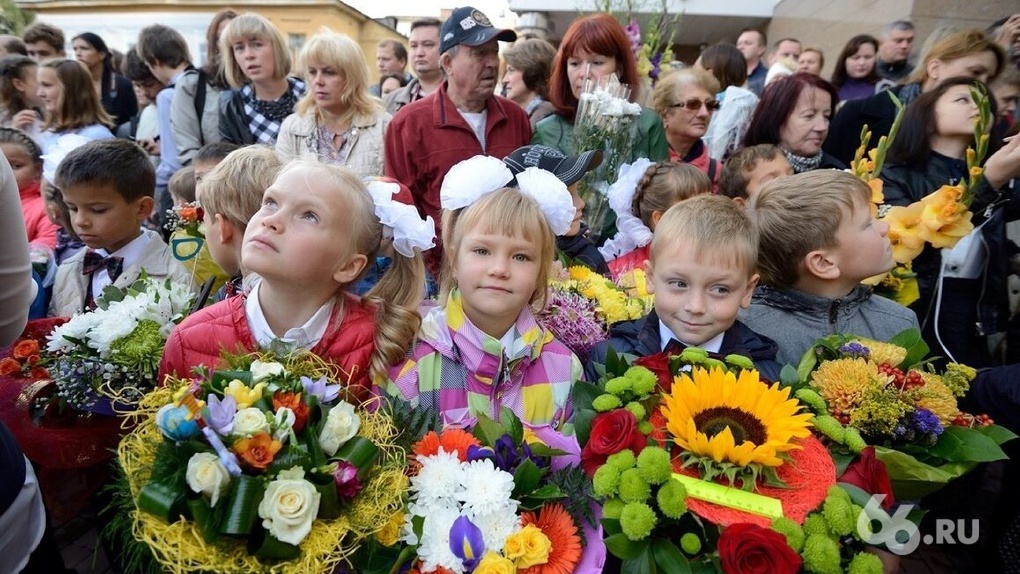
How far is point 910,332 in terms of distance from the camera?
7.09 ft

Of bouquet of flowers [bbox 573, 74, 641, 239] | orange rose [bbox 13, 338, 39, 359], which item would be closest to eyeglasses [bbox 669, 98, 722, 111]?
bouquet of flowers [bbox 573, 74, 641, 239]

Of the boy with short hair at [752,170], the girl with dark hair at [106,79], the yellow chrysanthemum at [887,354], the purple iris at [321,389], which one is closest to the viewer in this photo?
the purple iris at [321,389]

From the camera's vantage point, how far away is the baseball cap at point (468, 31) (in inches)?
141

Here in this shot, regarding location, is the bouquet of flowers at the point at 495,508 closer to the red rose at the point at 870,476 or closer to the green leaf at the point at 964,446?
the red rose at the point at 870,476

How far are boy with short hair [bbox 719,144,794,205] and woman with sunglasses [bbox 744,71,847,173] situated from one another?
0.67 feet

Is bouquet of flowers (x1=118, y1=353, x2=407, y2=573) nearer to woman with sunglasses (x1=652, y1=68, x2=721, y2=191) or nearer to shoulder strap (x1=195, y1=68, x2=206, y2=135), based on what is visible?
woman with sunglasses (x1=652, y1=68, x2=721, y2=191)

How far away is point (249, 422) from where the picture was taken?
146cm

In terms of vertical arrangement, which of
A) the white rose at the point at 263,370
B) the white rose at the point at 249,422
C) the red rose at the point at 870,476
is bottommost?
the red rose at the point at 870,476

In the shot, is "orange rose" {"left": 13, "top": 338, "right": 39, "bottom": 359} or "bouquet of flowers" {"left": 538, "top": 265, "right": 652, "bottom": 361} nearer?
"orange rose" {"left": 13, "top": 338, "right": 39, "bottom": 359}

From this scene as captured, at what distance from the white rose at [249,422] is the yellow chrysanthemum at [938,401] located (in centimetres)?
190

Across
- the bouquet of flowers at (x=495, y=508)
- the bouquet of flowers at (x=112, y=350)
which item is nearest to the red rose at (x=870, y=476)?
the bouquet of flowers at (x=495, y=508)

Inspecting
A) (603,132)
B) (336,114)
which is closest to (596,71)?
(603,132)

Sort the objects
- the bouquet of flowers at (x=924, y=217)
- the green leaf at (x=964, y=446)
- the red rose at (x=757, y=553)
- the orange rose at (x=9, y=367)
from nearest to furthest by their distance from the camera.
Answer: the red rose at (x=757, y=553) < the green leaf at (x=964, y=446) < the orange rose at (x=9, y=367) < the bouquet of flowers at (x=924, y=217)

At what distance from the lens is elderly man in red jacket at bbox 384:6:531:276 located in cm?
363
